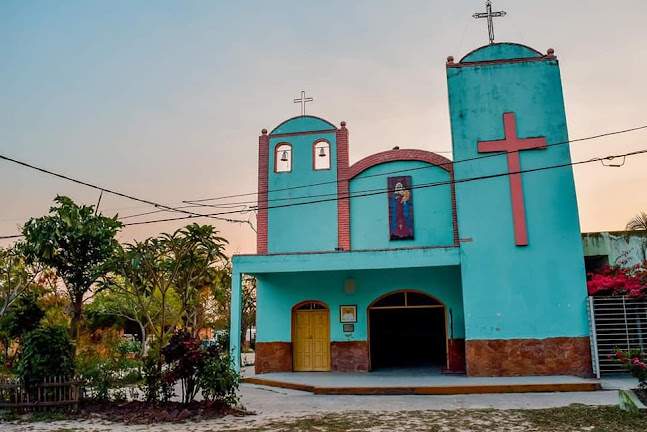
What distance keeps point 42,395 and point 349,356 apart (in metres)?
7.63

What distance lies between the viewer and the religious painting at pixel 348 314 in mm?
14812

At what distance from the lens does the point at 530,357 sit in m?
12.6

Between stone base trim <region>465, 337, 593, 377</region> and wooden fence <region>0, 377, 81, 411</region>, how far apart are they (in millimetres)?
8553

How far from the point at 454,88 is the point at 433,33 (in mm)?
2370

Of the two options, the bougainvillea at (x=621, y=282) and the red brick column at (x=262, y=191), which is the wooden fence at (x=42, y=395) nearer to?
the red brick column at (x=262, y=191)

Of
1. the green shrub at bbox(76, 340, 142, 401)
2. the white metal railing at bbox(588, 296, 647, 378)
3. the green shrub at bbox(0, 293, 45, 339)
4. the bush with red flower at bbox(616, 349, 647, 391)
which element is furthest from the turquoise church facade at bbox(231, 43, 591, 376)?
the green shrub at bbox(0, 293, 45, 339)

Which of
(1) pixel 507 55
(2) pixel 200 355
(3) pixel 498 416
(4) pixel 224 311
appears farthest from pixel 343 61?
(4) pixel 224 311

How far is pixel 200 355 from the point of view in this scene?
9297 millimetres

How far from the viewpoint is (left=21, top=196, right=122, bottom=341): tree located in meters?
11.1

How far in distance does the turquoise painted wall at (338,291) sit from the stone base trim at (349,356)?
0.56 feet

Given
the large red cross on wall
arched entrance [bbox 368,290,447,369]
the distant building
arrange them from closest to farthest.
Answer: the large red cross on wall < the distant building < arched entrance [bbox 368,290,447,369]

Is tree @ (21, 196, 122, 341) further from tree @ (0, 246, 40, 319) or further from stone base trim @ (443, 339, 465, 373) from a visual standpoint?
stone base trim @ (443, 339, 465, 373)

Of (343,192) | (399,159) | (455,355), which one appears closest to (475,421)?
(455,355)

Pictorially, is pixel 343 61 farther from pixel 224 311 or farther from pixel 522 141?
pixel 224 311
